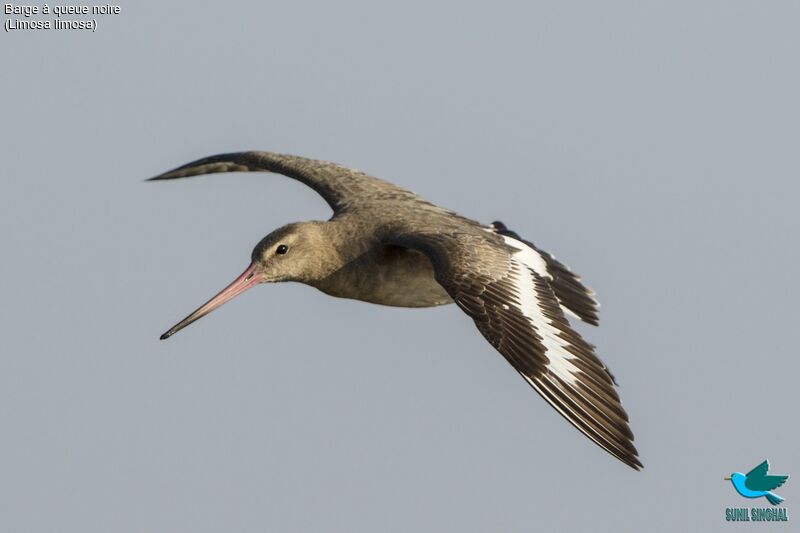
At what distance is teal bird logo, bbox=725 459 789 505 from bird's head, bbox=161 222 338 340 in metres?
4.47

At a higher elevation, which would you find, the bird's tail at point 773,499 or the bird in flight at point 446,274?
the bird in flight at point 446,274

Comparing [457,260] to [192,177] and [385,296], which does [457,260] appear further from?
[192,177]

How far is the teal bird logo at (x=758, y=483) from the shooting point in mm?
13000

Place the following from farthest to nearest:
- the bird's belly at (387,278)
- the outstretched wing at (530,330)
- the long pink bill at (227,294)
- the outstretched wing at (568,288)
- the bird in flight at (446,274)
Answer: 1. the outstretched wing at (568,288)
2. the bird's belly at (387,278)
3. the long pink bill at (227,294)
4. the bird in flight at (446,274)
5. the outstretched wing at (530,330)

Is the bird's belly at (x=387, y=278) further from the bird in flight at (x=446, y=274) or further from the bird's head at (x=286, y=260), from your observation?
the bird's head at (x=286, y=260)

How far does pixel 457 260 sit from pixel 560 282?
9.10ft

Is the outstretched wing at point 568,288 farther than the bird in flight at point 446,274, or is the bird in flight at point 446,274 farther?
the outstretched wing at point 568,288

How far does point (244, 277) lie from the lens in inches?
512

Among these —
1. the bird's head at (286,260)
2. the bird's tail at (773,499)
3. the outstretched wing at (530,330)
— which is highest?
the bird's head at (286,260)

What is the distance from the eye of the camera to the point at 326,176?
15.4 meters

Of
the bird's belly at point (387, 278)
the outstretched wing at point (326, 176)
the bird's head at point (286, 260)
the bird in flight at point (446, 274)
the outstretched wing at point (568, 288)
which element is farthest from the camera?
the outstretched wing at point (326, 176)

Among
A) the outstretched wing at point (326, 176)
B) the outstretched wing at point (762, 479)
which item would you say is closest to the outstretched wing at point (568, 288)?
the outstretched wing at point (326, 176)

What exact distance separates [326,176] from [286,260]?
245cm

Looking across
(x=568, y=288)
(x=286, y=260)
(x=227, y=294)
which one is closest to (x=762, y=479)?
(x=568, y=288)
